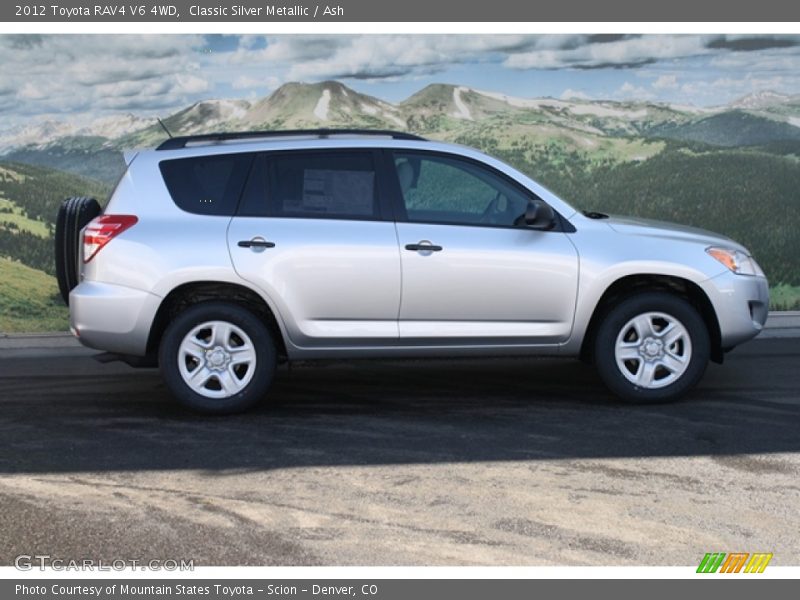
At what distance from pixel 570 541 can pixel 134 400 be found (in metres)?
4.12

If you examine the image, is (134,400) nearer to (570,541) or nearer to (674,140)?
(570,541)

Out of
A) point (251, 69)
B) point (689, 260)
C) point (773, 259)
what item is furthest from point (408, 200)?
point (773, 259)

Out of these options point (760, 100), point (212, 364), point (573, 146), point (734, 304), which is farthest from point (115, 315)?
point (760, 100)

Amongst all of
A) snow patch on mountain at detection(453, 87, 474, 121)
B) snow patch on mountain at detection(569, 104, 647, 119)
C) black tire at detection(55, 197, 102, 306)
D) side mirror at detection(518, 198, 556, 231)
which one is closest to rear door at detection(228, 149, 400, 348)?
side mirror at detection(518, 198, 556, 231)

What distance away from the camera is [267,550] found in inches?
218

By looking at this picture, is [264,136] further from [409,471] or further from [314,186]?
[409,471]

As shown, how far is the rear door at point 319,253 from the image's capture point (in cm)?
809

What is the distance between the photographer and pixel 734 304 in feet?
27.5

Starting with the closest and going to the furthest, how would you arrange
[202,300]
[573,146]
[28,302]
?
[202,300] < [28,302] < [573,146]

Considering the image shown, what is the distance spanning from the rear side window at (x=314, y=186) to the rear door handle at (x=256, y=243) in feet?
0.67

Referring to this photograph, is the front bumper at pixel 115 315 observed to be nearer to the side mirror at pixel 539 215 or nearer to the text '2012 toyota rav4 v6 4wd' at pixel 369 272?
the text '2012 toyota rav4 v6 4wd' at pixel 369 272

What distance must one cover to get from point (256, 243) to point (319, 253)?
0.39m

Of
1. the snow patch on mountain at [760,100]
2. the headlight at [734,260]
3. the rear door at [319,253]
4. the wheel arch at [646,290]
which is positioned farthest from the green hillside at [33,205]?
the headlight at [734,260]

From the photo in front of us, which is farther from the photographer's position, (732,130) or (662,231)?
(732,130)
